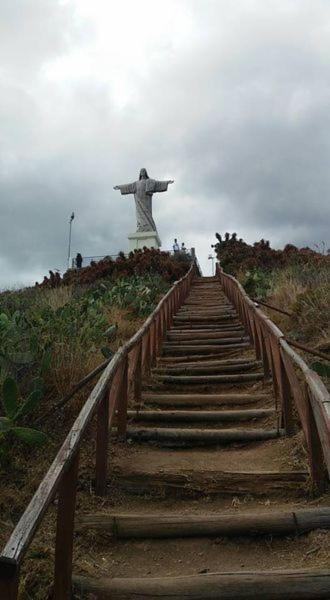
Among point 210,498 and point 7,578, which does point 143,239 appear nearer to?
point 210,498

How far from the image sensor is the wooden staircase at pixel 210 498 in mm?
2971

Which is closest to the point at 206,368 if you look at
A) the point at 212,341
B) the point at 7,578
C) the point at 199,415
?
the point at 212,341

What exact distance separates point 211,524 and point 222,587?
0.70 metres

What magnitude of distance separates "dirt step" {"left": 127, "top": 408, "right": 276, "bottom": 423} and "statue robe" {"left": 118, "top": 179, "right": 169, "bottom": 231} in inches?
929

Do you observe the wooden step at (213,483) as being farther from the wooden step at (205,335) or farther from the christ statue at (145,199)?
the christ statue at (145,199)

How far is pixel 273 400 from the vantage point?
242 inches

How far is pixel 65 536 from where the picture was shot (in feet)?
9.51

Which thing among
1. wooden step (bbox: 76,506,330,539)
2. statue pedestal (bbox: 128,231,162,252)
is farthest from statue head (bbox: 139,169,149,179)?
wooden step (bbox: 76,506,330,539)

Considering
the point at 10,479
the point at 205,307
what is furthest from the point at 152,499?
the point at 205,307

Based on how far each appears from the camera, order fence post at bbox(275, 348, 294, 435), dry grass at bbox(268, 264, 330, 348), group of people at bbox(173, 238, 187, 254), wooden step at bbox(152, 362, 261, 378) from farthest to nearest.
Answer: group of people at bbox(173, 238, 187, 254)
dry grass at bbox(268, 264, 330, 348)
wooden step at bbox(152, 362, 261, 378)
fence post at bbox(275, 348, 294, 435)

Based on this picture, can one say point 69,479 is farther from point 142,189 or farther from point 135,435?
point 142,189

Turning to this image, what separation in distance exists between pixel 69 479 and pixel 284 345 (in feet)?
8.59

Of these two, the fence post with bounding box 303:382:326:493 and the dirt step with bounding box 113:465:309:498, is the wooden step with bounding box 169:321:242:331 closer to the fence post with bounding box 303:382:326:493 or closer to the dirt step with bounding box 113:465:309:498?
the dirt step with bounding box 113:465:309:498

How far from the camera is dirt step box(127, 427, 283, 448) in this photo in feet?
17.3
